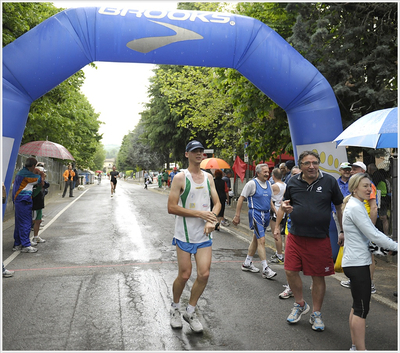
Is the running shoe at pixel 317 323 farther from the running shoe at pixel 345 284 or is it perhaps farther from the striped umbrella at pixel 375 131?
the striped umbrella at pixel 375 131

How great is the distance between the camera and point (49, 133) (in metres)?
24.1

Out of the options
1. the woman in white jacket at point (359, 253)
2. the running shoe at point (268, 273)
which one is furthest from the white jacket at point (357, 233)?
the running shoe at point (268, 273)

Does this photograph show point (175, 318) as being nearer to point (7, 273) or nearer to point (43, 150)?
point (7, 273)

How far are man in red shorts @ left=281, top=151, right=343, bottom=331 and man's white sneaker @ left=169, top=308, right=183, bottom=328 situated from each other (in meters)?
1.24

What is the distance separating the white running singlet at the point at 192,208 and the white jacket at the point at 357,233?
4.76 ft

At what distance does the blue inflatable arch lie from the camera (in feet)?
23.3

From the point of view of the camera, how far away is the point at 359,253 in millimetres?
3928

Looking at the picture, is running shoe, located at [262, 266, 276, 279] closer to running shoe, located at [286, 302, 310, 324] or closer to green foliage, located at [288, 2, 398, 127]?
running shoe, located at [286, 302, 310, 324]

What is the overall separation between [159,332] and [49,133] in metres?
21.6

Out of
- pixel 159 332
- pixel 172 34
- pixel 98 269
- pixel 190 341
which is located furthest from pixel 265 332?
pixel 172 34

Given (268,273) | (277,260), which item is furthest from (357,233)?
(277,260)

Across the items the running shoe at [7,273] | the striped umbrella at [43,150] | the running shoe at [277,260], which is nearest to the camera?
the running shoe at [7,273]

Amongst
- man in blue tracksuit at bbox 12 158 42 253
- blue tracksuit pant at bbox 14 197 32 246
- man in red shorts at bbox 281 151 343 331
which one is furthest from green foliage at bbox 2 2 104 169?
man in red shorts at bbox 281 151 343 331

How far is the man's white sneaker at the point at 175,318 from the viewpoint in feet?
15.1
